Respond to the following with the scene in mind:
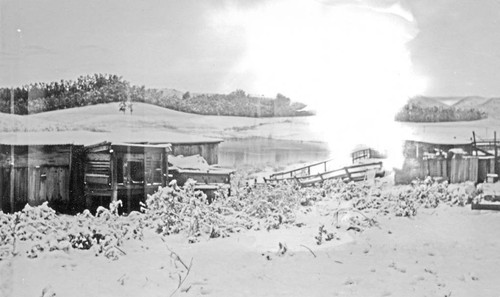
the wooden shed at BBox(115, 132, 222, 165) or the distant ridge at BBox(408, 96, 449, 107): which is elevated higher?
the distant ridge at BBox(408, 96, 449, 107)

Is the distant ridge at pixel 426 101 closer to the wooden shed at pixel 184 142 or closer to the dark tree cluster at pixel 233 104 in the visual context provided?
the dark tree cluster at pixel 233 104

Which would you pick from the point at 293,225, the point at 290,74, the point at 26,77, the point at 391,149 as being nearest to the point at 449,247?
the point at 391,149

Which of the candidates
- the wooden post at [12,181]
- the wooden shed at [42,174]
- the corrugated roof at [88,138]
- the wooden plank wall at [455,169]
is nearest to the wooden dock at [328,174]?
the wooden plank wall at [455,169]

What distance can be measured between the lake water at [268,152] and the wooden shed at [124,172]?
363 millimetres

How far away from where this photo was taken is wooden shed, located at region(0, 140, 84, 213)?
3.08m

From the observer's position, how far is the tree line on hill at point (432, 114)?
3.11 m

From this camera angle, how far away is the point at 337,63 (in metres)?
3.11

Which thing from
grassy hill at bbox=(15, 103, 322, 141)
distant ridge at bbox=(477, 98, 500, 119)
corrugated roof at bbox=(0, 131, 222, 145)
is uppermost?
distant ridge at bbox=(477, 98, 500, 119)

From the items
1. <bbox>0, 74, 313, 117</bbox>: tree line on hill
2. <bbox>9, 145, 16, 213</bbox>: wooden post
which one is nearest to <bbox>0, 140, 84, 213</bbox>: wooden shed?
<bbox>9, 145, 16, 213</bbox>: wooden post

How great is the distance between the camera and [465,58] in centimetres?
314

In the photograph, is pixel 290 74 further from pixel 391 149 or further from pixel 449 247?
pixel 449 247

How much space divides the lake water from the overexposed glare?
0.11m

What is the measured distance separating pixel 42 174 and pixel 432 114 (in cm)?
231

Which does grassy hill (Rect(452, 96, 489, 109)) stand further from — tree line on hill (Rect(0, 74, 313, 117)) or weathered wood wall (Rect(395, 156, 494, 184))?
tree line on hill (Rect(0, 74, 313, 117))
